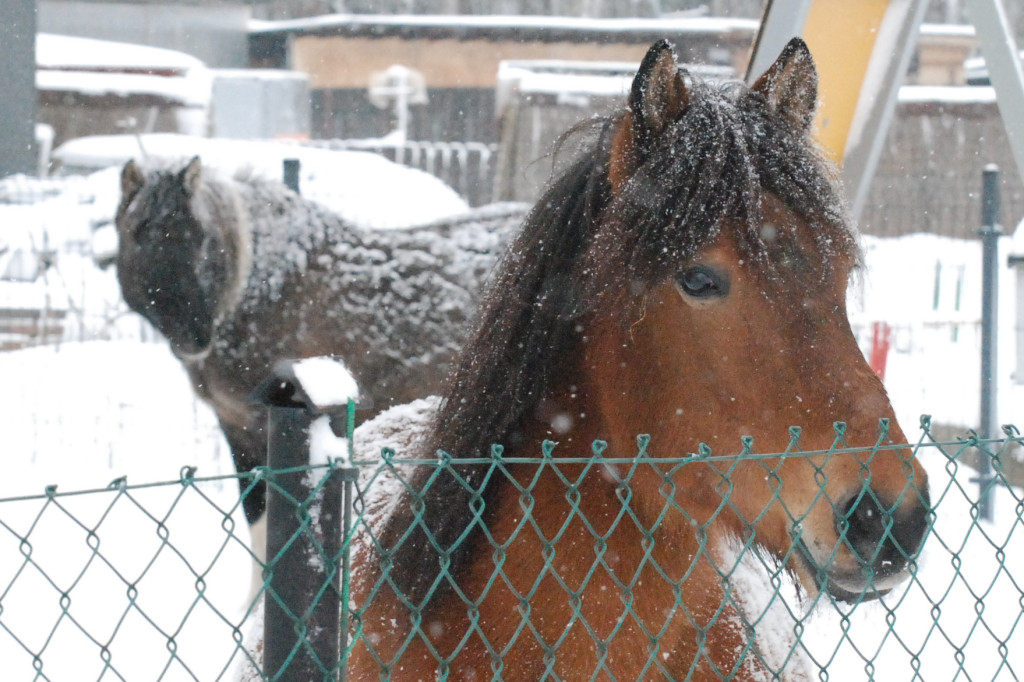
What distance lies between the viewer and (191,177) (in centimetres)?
571

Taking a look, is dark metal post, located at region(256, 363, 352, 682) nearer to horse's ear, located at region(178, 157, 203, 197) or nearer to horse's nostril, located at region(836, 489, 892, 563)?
horse's nostril, located at region(836, 489, 892, 563)

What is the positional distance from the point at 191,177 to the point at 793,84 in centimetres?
451

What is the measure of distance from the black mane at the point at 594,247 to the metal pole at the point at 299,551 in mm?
269

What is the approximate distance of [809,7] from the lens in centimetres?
407

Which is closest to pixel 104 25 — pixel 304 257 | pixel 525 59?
pixel 525 59

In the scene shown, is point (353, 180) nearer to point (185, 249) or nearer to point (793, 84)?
point (185, 249)

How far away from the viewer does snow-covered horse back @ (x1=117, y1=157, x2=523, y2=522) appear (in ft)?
18.8

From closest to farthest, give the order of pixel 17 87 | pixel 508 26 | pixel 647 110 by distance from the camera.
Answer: pixel 647 110 → pixel 17 87 → pixel 508 26

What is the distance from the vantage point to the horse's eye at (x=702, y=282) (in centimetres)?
173

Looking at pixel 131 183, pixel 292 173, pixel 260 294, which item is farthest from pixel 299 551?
pixel 292 173

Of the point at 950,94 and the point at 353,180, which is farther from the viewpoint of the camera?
the point at 950,94

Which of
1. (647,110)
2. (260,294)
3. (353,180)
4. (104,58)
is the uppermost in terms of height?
(104,58)

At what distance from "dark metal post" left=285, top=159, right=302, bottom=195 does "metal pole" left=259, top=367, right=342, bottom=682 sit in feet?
19.6

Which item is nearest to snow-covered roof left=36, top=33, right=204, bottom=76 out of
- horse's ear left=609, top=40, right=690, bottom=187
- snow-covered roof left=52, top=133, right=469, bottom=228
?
snow-covered roof left=52, top=133, right=469, bottom=228
